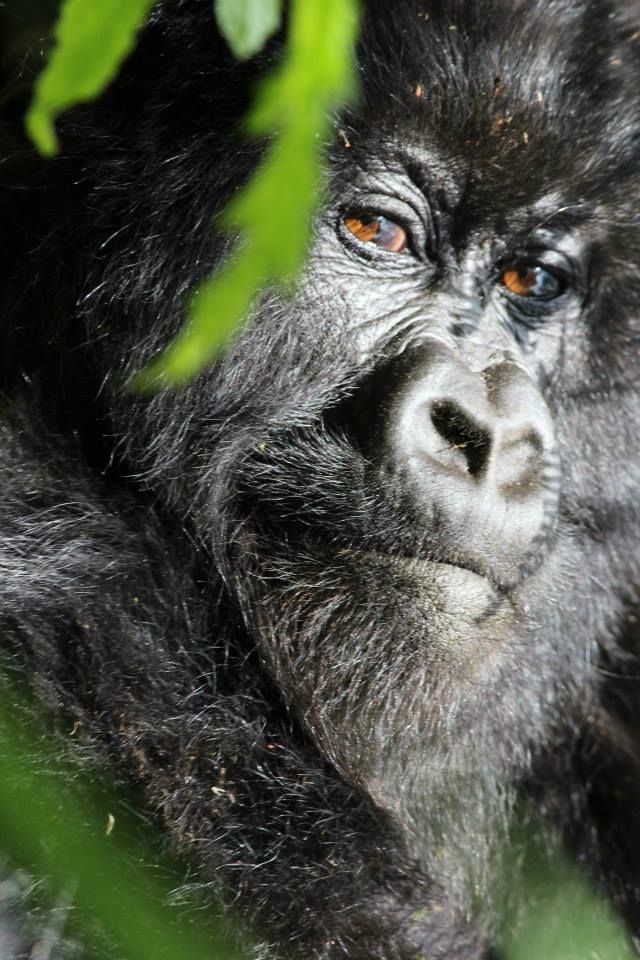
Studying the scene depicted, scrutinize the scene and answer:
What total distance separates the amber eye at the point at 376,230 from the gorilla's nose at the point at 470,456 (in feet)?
0.83

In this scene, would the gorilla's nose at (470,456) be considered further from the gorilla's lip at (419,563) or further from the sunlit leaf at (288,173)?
the sunlit leaf at (288,173)

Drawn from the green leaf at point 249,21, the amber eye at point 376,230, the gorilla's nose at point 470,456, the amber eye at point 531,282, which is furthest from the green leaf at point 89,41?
the amber eye at point 531,282

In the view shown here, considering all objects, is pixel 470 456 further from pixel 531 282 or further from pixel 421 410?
pixel 531 282

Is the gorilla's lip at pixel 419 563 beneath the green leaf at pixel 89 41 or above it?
beneath

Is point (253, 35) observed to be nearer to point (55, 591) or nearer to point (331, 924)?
point (55, 591)

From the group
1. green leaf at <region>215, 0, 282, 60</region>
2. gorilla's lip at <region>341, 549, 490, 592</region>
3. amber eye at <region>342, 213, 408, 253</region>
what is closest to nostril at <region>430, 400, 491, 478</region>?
gorilla's lip at <region>341, 549, 490, 592</region>

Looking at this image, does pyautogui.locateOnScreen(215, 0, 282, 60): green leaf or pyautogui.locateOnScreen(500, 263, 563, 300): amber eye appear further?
pyautogui.locateOnScreen(500, 263, 563, 300): amber eye

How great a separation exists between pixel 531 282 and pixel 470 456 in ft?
2.06

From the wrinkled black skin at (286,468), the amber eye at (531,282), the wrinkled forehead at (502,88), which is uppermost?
the wrinkled forehead at (502,88)

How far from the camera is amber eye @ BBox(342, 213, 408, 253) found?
209cm

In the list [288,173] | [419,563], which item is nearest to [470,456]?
[419,563]

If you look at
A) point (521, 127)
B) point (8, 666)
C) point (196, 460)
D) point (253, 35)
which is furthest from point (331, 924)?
point (253, 35)

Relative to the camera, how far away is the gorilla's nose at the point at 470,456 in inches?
71.9

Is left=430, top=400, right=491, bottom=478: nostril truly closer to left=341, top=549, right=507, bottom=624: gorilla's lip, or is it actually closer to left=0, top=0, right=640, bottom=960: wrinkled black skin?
left=0, top=0, right=640, bottom=960: wrinkled black skin
